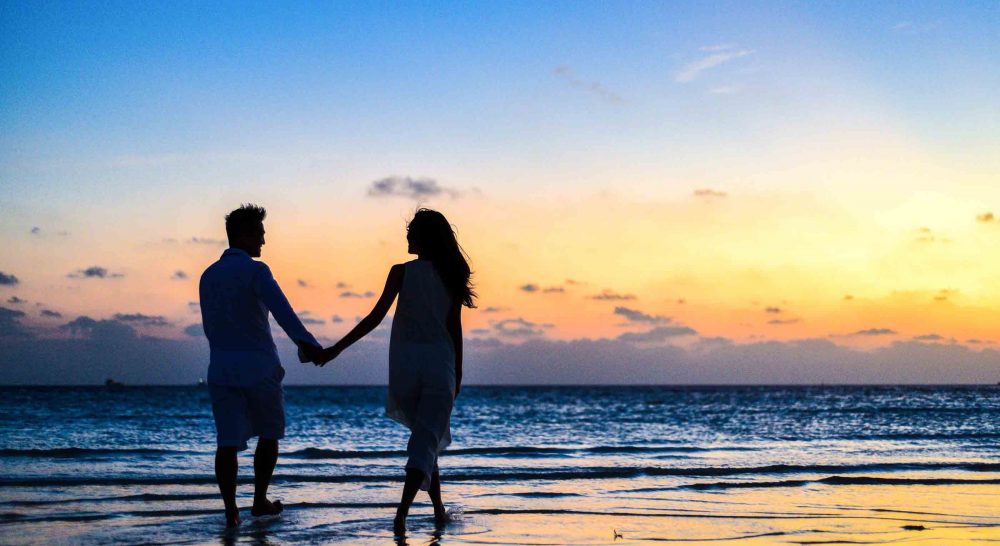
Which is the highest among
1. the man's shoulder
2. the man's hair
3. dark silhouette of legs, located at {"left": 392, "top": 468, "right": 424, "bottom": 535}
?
the man's hair

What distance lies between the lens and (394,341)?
5.52m

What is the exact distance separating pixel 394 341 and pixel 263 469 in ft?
4.20

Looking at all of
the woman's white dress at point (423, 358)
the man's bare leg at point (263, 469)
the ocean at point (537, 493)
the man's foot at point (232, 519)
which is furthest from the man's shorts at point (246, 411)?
the woman's white dress at point (423, 358)

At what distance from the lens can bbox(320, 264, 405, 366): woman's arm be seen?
5.32m

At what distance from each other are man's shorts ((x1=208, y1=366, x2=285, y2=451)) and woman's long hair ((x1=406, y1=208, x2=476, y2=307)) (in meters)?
1.22

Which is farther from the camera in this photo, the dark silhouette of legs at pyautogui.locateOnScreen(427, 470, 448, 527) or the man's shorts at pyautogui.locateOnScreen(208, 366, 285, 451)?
the dark silhouette of legs at pyautogui.locateOnScreen(427, 470, 448, 527)

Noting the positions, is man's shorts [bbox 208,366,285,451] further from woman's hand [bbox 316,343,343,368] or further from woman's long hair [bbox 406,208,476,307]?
woman's long hair [bbox 406,208,476,307]

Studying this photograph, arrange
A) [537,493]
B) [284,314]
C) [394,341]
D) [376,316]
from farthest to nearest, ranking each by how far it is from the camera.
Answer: [537,493], [394,341], [284,314], [376,316]

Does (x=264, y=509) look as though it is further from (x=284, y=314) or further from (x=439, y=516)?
(x=284, y=314)

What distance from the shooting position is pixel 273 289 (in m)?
5.44

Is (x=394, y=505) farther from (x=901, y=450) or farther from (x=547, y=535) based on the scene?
(x=901, y=450)

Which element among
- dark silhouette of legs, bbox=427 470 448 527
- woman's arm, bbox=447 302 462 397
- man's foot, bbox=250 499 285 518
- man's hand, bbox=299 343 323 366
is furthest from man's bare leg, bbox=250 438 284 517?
woman's arm, bbox=447 302 462 397

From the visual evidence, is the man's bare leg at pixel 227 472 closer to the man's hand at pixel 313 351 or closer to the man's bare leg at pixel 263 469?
the man's bare leg at pixel 263 469

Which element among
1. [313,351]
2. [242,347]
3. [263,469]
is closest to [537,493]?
[263,469]
